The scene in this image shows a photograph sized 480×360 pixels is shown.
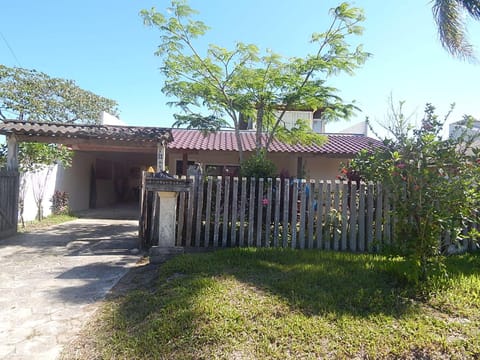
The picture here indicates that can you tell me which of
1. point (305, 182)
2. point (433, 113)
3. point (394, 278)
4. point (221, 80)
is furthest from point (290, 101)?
point (394, 278)

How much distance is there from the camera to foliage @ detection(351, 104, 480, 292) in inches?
136

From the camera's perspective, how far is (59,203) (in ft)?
39.1

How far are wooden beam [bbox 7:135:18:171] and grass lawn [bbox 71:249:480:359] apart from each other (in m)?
6.26

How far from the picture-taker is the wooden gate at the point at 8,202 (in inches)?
295

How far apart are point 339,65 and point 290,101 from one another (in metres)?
1.46

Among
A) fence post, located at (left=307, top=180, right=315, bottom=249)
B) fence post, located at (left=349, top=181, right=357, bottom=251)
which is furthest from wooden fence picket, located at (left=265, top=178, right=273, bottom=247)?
fence post, located at (left=349, top=181, right=357, bottom=251)

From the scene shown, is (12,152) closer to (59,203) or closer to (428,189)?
(59,203)

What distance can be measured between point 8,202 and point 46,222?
2732mm

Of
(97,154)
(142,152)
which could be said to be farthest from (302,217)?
(97,154)

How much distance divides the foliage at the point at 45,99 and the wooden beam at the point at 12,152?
35.2 ft

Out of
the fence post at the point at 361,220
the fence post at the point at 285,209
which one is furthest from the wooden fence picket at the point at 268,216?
the fence post at the point at 361,220

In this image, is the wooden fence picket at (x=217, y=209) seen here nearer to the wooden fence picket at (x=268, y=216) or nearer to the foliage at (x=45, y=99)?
the wooden fence picket at (x=268, y=216)

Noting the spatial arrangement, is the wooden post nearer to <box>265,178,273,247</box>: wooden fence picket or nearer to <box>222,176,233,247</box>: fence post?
<box>222,176,233,247</box>: fence post

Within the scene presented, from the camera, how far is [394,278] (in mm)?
3949
